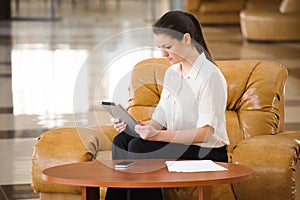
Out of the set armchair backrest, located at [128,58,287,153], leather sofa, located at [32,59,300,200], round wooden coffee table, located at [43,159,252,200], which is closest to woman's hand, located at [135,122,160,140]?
round wooden coffee table, located at [43,159,252,200]

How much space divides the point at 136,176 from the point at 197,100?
24.9 inches

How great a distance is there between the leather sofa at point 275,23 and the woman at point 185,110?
9.86 m

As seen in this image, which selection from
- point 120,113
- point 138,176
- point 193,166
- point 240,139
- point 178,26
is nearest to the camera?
point 138,176

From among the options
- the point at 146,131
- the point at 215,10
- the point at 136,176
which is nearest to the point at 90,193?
the point at 136,176

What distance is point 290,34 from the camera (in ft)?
46.2

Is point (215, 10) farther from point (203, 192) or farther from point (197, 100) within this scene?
point (203, 192)

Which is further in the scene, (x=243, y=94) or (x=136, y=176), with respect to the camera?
(x=243, y=94)

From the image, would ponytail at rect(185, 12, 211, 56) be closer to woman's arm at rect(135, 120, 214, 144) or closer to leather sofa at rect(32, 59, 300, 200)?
woman's arm at rect(135, 120, 214, 144)

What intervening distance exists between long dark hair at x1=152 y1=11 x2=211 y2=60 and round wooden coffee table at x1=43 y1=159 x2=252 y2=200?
61 cm

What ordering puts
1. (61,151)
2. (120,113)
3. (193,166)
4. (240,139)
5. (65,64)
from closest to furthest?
(193,166)
(120,113)
(61,151)
(240,139)
(65,64)

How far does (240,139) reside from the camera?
4789 mm

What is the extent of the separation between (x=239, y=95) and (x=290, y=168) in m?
0.80

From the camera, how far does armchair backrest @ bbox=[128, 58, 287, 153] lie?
15.6 ft

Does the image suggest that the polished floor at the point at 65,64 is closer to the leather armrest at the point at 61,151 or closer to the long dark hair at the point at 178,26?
the long dark hair at the point at 178,26
